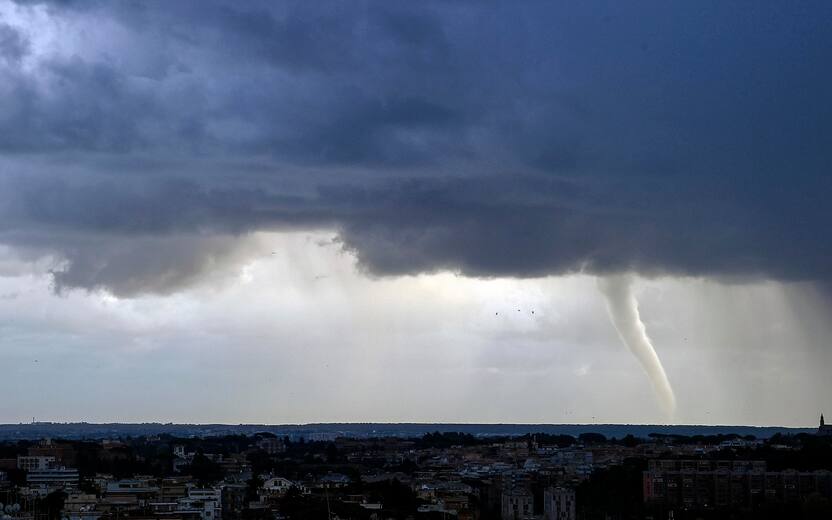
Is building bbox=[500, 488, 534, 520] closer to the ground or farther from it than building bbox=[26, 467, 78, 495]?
closer to the ground

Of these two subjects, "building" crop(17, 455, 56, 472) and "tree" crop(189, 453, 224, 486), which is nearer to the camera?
"tree" crop(189, 453, 224, 486)

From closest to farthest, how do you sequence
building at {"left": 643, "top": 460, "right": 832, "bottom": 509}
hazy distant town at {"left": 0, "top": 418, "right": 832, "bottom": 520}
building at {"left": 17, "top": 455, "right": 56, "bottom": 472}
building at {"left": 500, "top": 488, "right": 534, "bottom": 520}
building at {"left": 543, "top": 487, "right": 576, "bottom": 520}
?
hazy distant town at {"left": 0, "top": 418, "right": 832, "bottom": 520}, building at {"left": 543, "top": 487, "right": 576, "bottom": 520}, building at {"left": 500, "top": 488, "right": 534, "bottom": 520}, building at {"left": 643, "top": 460, "right": 832, "bottom": 509}, building at {"left": 17, "top": 455, "right": 56, "bottom": 472}

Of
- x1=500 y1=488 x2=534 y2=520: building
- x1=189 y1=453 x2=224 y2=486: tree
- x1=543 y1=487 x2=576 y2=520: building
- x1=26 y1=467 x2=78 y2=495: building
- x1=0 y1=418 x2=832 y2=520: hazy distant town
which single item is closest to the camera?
x1=0 y1=418 x2=832 y2=520: hazy distant town

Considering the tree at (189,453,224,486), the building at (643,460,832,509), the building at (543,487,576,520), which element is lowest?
the building at (543,487,576,520)

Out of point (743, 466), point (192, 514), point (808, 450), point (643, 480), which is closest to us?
point (192, 514)

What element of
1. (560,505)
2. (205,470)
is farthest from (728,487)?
(205,470)

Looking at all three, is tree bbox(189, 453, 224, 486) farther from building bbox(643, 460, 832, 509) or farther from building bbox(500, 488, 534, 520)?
building bbox(643, 460, 832, 509)

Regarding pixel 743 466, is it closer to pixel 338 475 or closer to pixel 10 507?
pixel 338 475

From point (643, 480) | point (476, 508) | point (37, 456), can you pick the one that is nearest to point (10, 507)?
point (476, 508)

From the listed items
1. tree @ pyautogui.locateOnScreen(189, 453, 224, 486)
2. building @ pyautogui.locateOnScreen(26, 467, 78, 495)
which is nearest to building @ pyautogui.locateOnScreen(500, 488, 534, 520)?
tree @ pyautogui.locateOnScreen(189, 453, 224, 486)
